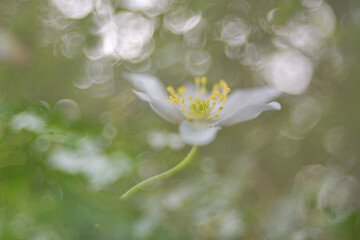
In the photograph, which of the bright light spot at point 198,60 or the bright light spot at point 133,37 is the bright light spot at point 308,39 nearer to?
the bright light spot at point 198,60

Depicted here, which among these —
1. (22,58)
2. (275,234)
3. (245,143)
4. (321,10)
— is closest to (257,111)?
(275,234)

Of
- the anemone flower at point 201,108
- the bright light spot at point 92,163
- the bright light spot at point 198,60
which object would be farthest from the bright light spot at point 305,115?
the bright light spot at point 92,163

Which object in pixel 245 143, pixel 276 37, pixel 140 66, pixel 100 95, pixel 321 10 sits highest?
pixel 321 10

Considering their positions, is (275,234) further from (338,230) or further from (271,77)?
(271,77)

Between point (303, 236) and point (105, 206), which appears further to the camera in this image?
point (303, 236)

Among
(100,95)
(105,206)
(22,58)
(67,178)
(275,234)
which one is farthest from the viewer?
(100,95)

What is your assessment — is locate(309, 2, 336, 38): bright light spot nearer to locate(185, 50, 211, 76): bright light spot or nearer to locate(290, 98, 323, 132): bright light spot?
locate(290, 98, 323, 132): bright light spot
